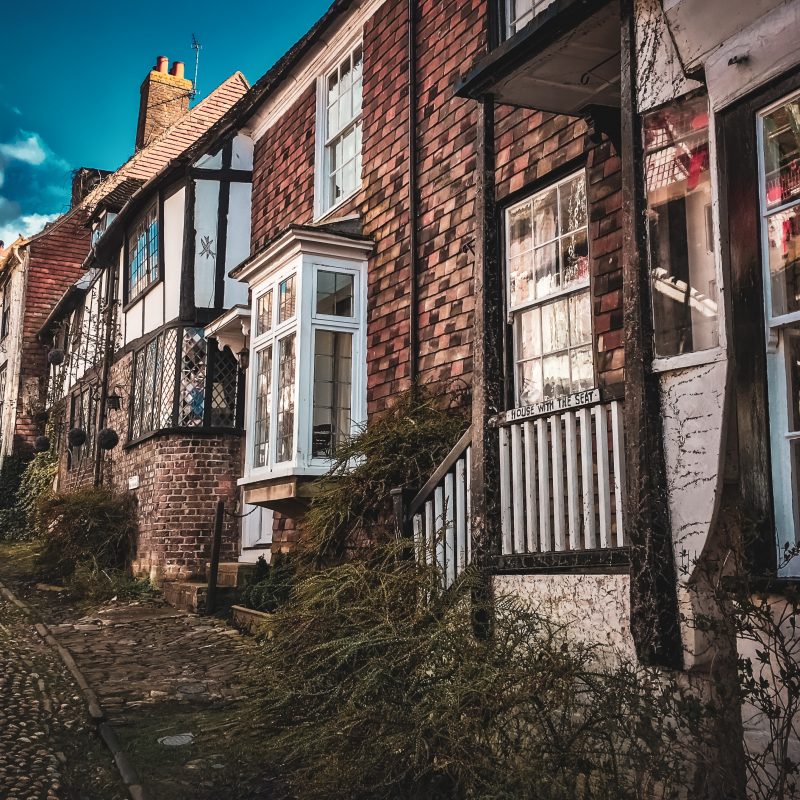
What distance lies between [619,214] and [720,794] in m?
3.57

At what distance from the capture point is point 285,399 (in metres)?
8.81

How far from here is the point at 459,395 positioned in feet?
23.1

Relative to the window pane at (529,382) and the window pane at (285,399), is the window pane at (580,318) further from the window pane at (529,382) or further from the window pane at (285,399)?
the window pane at (285,399)

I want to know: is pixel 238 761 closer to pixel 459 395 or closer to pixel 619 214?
pixel 459 395

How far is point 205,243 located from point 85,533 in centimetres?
487

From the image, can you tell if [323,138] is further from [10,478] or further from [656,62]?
[10,478]

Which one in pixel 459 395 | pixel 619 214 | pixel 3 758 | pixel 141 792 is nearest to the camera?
pixel 141 792

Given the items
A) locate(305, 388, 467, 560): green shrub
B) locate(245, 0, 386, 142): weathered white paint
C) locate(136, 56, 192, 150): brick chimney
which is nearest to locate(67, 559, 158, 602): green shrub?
locate(305, 388, 467, 560): green shrub

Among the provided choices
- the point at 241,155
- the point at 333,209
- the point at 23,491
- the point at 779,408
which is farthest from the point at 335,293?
the point at 23,491

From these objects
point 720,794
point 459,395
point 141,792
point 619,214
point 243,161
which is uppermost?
point 243,161

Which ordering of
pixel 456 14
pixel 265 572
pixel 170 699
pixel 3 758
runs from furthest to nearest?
pixel 265 572
pixel 456 14
pixel 170 699
pixel 3 758

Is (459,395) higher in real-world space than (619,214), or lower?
lower

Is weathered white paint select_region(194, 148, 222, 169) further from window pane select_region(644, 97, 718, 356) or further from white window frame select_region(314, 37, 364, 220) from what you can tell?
window pane select_region(644, 97, 718, 356)

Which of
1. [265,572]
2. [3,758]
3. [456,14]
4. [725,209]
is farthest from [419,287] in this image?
[3,758]
